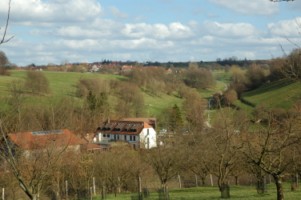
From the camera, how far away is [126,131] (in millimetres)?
79812

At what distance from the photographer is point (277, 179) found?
1827cm

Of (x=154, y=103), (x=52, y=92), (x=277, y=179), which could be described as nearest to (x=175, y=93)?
(x=154, y=103)

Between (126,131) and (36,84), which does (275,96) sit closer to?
(126,131)

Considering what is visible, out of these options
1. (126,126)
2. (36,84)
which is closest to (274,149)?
(126,126)

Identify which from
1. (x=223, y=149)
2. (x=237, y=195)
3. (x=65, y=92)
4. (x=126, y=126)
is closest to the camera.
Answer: (x=237, y=195)

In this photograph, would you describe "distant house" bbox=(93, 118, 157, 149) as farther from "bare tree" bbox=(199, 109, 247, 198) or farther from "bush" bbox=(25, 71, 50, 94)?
"bare tree" bbox=(199, 109, 247, 198)

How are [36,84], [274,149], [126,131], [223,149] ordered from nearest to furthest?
[274,149], [223,149], [126,131], [36,84]

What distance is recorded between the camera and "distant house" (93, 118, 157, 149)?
7812cm

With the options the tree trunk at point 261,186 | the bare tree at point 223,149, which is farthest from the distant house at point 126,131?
the tree trunk at point 261,186

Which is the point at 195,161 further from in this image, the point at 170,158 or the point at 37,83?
the point at 37,83

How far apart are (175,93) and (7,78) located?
45.8 metres

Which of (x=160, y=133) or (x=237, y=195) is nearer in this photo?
(x=237, y=195)

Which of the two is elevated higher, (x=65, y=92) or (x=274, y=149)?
(x=65, y=92)

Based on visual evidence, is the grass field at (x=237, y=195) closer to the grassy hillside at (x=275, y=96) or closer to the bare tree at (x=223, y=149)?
the bare tree at (x=223, y=149)
